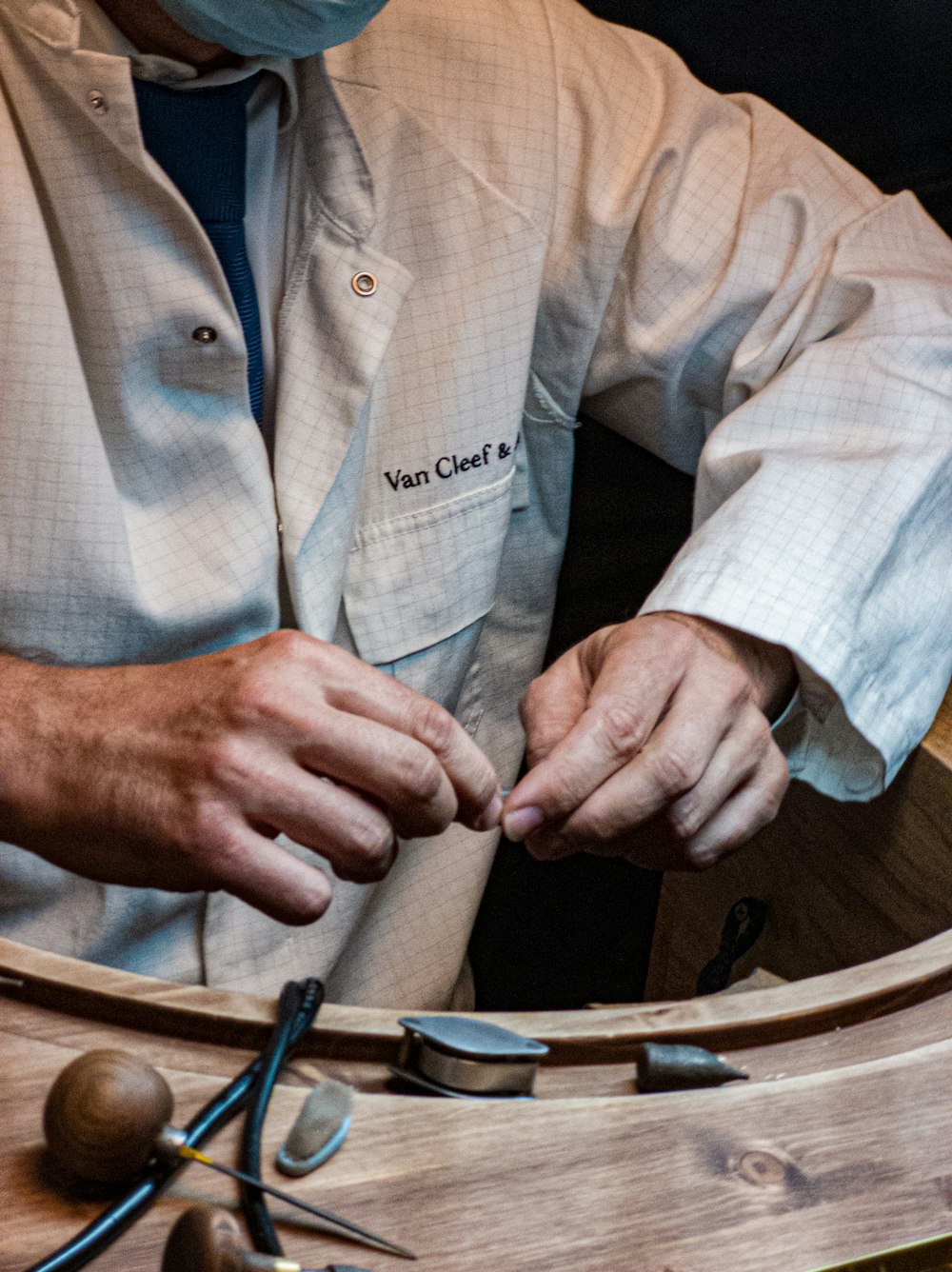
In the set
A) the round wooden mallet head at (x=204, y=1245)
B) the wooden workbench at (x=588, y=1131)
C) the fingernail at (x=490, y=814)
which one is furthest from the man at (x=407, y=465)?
the round wooden mallet head at (x=204, y=1245)

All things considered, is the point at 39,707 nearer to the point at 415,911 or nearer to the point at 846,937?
the point at 415,911

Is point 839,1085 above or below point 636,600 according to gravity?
above

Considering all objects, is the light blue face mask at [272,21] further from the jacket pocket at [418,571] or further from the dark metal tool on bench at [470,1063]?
the dark metal tool on bench at [470,1063]

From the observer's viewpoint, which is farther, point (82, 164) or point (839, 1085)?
point (82, 164)

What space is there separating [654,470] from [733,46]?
14.9 inches

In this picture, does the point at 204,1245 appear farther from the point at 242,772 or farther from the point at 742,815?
the point at 742,815

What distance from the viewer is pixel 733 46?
3.46 ft

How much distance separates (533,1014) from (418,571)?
1.49ft

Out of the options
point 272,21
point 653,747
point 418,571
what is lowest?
point 418,571

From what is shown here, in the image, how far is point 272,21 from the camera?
0.64 m

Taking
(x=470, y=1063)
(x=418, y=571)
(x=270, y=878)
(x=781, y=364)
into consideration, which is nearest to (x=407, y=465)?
(x=418, y=571)

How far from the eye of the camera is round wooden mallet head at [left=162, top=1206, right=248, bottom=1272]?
33 centimetres

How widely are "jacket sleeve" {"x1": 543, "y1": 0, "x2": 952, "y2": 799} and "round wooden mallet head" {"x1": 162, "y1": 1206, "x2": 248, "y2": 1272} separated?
0.48 m

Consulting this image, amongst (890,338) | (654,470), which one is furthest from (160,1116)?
(654,470)
